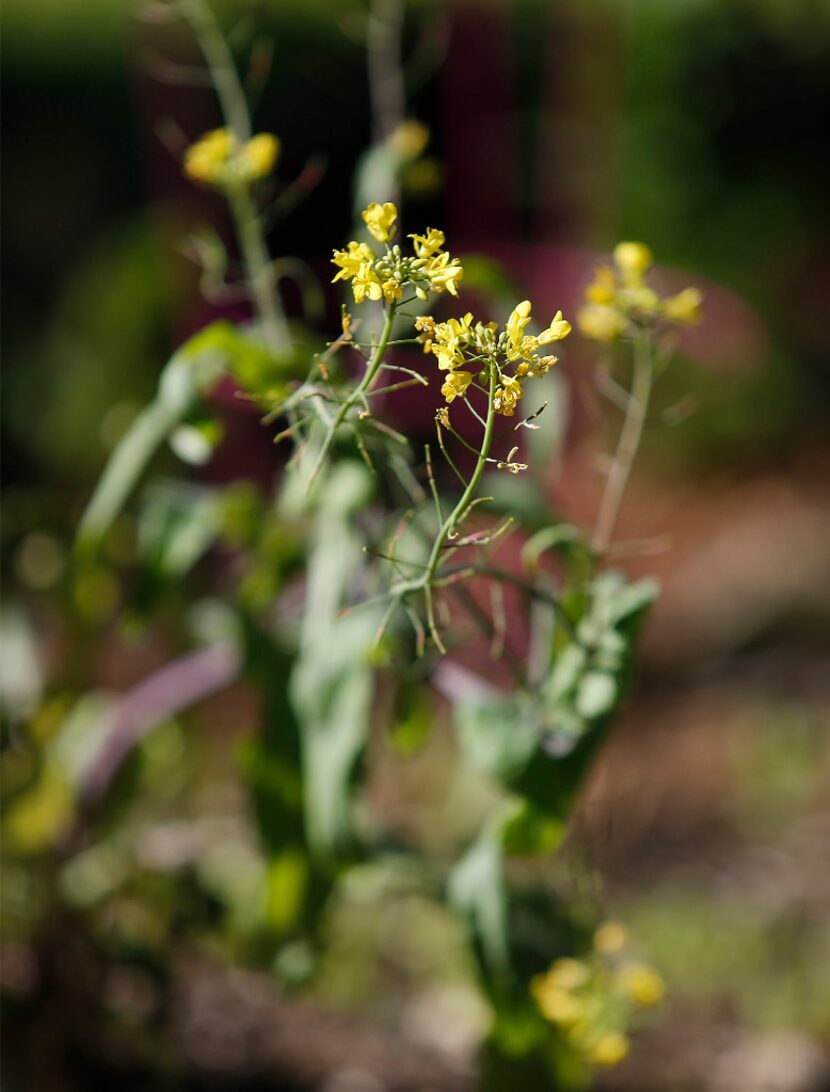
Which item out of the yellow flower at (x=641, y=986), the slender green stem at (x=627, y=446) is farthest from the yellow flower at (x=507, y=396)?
the yellow flower at (x=641, y=986)

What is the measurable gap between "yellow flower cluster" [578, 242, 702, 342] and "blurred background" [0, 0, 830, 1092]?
52mm

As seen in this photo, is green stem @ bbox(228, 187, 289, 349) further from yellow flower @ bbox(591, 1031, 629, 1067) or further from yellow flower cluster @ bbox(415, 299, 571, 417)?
yellow flower @ bbox(591, 1031, 629, 1067)

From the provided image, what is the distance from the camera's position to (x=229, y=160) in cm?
77

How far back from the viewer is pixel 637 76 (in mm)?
2848

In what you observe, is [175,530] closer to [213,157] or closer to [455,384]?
[213,157]

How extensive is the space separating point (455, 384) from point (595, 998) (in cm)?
43

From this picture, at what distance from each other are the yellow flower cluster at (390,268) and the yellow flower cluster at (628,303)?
186 mm

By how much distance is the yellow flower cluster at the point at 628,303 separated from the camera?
0.62 metres

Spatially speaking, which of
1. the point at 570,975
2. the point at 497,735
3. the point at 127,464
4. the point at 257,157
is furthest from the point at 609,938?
the point at 257,157

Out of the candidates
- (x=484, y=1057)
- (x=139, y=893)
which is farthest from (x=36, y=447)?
(x=484, y=1057)

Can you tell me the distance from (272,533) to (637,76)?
7.70ft

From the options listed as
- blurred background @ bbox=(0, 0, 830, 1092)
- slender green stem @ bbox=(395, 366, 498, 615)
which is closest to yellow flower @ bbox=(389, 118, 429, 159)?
blurred background @ bbox=(0, 0, 830, 1092)

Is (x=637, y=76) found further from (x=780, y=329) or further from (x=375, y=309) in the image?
(x=375, y=309)

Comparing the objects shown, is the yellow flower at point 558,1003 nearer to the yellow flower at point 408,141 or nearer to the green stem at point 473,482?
the green stem at point 473,482
